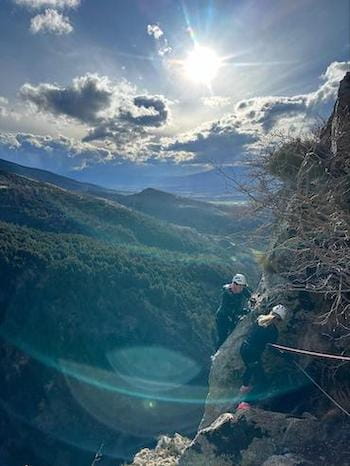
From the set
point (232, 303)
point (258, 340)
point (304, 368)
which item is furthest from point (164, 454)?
Answer: point (304, 368)

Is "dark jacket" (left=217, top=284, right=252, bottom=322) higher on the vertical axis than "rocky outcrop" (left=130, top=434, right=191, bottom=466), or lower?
higher

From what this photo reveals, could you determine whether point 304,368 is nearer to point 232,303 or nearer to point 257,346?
point 257,346

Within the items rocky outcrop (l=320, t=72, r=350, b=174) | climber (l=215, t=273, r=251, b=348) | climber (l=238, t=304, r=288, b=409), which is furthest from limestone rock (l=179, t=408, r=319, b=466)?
rocky outcrop (l=320, t=72, r=350, b=174)

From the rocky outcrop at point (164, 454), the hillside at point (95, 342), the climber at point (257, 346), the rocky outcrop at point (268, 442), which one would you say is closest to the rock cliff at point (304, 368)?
the rocky outcrop at point (268, 442)

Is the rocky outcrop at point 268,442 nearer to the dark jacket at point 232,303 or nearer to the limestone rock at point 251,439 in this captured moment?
the limestone rock at point 251,439

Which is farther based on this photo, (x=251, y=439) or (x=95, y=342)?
(x=95, y=342)

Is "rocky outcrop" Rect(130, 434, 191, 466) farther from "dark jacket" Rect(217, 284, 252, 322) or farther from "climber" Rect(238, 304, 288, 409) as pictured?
"dark jacket" Rect(217, 284, 252, 322)
